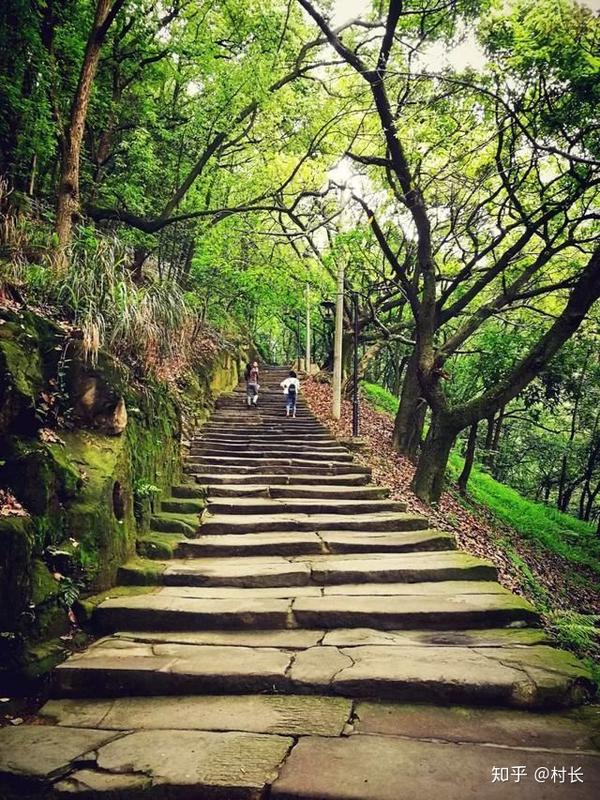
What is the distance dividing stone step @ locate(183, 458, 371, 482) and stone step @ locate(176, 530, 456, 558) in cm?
229

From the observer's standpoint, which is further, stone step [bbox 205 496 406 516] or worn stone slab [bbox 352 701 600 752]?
stone step [bbox 205 496 406 516]

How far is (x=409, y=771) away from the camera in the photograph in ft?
8.18

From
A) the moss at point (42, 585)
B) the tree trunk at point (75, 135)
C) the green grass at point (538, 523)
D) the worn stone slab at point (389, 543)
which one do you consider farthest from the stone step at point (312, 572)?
the green grass at point (538, 523)

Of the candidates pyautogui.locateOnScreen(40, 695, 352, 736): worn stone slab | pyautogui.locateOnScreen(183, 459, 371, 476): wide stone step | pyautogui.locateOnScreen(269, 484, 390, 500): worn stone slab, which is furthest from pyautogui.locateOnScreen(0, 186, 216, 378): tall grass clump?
pyautogui.locateOnScreen(40, 695, 352, 736): worn stone slab

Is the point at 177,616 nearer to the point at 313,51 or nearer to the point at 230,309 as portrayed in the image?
the point at 313,51

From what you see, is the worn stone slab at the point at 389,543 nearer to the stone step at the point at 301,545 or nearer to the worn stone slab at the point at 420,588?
the stone step at the point at 301,545

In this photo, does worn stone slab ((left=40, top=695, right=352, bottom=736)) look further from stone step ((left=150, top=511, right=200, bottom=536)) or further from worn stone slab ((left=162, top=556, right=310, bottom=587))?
stone step ((left=150, top=511, right=200, bottom=536))

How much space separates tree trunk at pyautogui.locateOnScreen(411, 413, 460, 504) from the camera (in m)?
8.59

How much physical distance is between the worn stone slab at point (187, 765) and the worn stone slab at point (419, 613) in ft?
4.55

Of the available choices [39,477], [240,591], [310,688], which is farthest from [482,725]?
[39,477]

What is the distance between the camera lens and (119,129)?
9164mm

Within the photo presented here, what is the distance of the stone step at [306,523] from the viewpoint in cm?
610

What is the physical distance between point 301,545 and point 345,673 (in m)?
2.30

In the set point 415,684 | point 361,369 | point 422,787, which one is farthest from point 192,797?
point 361,369
